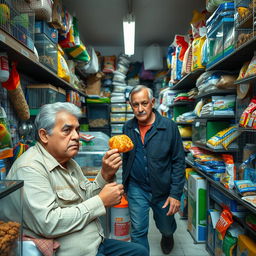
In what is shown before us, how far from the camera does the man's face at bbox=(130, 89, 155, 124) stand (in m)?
2.23

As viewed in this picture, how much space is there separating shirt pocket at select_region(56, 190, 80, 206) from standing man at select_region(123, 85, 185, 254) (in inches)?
41.7

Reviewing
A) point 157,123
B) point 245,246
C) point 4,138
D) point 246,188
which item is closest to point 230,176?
point 246,188

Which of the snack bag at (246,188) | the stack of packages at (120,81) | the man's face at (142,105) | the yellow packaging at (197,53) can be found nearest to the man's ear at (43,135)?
the man's face at (142,105)

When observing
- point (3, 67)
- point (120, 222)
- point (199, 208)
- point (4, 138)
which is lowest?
point (120, 222)

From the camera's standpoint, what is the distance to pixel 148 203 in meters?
2.31

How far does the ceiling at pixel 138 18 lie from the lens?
12.7 feet

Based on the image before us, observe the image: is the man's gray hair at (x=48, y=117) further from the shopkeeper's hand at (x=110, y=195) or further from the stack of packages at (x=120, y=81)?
the stack of packages at (x=120, y=81)

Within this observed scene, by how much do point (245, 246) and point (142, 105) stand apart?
1406mm

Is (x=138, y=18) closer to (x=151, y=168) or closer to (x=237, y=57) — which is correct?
(x=237, y=57)

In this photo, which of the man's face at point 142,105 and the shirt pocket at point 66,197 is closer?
the shirt pocket at point 66,197

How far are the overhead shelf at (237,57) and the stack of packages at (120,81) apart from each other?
3.36 m

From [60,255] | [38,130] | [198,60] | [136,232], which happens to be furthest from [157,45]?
[60,255]

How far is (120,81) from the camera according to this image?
222 inches

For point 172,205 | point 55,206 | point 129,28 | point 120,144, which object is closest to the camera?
point 55,206
